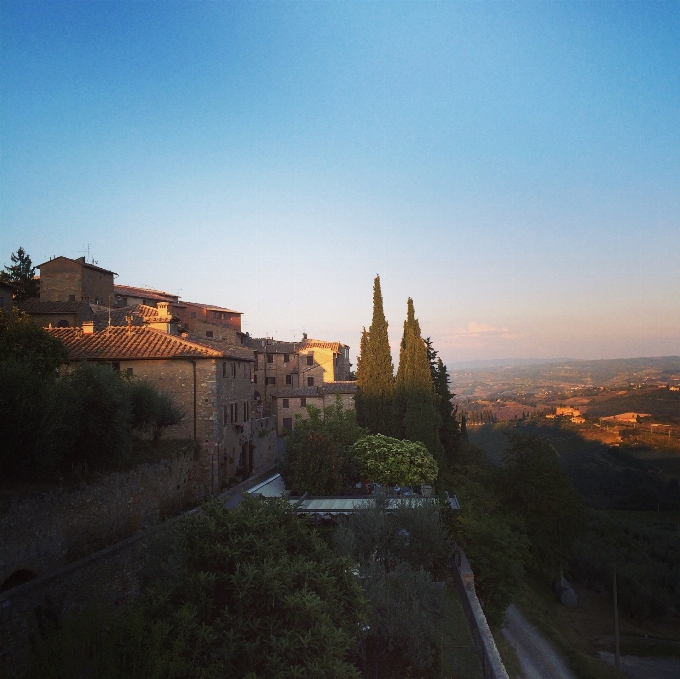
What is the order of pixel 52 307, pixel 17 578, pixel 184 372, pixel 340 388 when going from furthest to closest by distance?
pixel 340 388, pixel 52 307, pixel 184 372, pixel 17 578

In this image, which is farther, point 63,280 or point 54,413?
point 63,280

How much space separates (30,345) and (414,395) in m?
20.8

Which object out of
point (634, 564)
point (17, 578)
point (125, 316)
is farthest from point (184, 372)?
point (634, 564)

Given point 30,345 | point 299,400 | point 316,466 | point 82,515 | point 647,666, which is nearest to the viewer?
point 82,515

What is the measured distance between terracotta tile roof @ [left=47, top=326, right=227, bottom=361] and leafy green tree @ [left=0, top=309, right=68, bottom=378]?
2.82 m

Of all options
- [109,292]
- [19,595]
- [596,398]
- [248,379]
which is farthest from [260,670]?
[596,398]

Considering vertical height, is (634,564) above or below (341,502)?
below

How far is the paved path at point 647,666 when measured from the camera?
89.4 ft

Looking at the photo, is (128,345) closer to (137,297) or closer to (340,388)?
(340,388)

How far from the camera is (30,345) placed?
63.9ft

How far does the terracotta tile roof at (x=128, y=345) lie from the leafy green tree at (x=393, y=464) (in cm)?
741

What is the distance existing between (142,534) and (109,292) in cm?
3608

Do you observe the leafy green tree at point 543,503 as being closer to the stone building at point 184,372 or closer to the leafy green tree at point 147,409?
the stone building at point 184,372

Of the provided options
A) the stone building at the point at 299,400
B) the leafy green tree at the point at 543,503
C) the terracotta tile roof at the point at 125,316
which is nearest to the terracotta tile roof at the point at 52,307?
the terracotta tile roof at the point at 125,316
